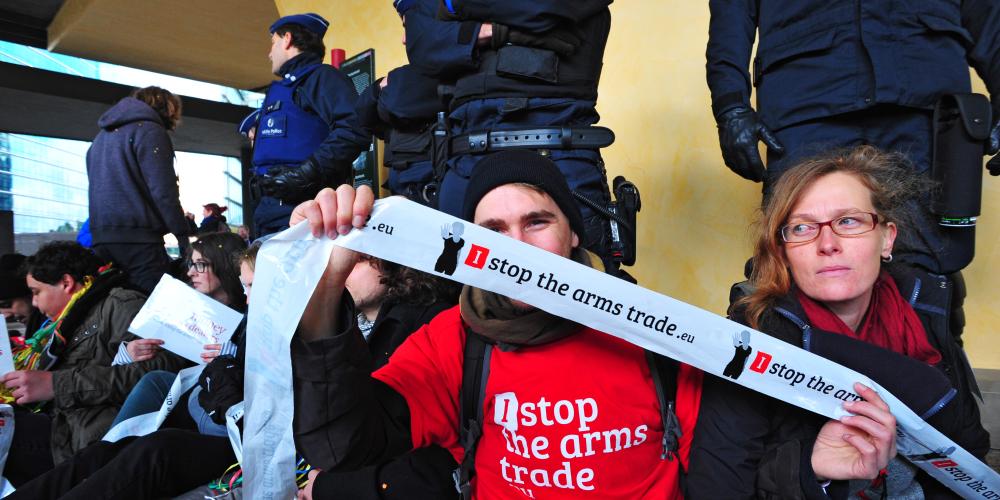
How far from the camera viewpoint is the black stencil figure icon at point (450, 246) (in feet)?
3.50

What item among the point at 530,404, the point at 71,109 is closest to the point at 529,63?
the point at 530,404

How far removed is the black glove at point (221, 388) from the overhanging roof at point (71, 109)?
7.55 metres

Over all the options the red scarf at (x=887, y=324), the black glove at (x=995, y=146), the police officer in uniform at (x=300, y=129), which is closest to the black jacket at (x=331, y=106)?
the police officer in uniform at (x=300, y=129)

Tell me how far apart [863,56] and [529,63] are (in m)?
0.95

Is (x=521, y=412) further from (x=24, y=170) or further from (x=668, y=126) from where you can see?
(x=24, y=170)

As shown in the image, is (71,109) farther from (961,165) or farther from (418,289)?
(961,165)

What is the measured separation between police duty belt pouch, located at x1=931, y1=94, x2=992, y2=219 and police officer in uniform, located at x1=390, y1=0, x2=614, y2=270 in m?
0.91

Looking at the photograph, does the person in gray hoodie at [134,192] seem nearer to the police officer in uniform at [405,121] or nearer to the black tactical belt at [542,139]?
the police officer in uniform at [405,121]

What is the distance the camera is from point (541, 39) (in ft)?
6.56

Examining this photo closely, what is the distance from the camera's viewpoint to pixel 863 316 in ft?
4.37

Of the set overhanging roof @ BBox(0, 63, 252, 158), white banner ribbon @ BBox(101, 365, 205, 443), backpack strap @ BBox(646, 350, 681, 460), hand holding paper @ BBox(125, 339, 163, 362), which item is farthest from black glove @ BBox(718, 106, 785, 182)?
overhanging roof @ BBox(0, 63, 252, 158)

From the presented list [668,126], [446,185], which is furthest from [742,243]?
[446,185]

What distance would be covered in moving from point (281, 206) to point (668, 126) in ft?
6.88

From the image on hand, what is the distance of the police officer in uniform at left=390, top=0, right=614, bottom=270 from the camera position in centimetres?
200
